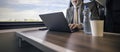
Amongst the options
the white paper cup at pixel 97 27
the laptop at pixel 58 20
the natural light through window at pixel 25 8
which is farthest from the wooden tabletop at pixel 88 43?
the natural light through window at pixel 25 8

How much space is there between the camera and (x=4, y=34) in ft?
5.98

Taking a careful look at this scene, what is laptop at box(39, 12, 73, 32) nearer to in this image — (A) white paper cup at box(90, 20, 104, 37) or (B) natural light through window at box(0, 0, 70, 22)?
(A) white paper cup at box(90, 20, 104, 37)

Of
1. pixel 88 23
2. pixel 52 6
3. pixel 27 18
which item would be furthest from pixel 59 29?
pixel 52 6

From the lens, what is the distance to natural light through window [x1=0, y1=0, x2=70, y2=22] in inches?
86.0

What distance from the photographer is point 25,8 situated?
2.39 m

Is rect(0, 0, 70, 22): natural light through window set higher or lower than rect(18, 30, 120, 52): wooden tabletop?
higher

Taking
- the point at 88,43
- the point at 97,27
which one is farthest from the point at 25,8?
the point at 88,43

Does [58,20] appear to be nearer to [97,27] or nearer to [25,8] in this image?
[97,27]

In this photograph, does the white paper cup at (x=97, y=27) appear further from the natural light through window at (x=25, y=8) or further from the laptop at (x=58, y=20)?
the natural light through window at (x=25, y=8)

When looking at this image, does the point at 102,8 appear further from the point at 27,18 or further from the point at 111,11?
the point at 27,18

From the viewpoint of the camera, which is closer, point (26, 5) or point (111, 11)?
point (111, 11)

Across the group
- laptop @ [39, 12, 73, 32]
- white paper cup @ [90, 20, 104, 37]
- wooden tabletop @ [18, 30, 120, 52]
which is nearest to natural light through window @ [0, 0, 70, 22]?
laptop @ [39, 12, 73, 32]

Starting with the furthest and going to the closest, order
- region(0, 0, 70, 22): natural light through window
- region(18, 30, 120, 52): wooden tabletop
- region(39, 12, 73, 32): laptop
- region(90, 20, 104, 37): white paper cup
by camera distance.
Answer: region(0, 0, 70, 22): natural light through window → region(39, 12, 73, 32): laptop → region(90, 20, 104, 37): white paper cup → region(18, 30, 120, 52): wooden tabletop

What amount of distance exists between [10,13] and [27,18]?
28 centimetres
